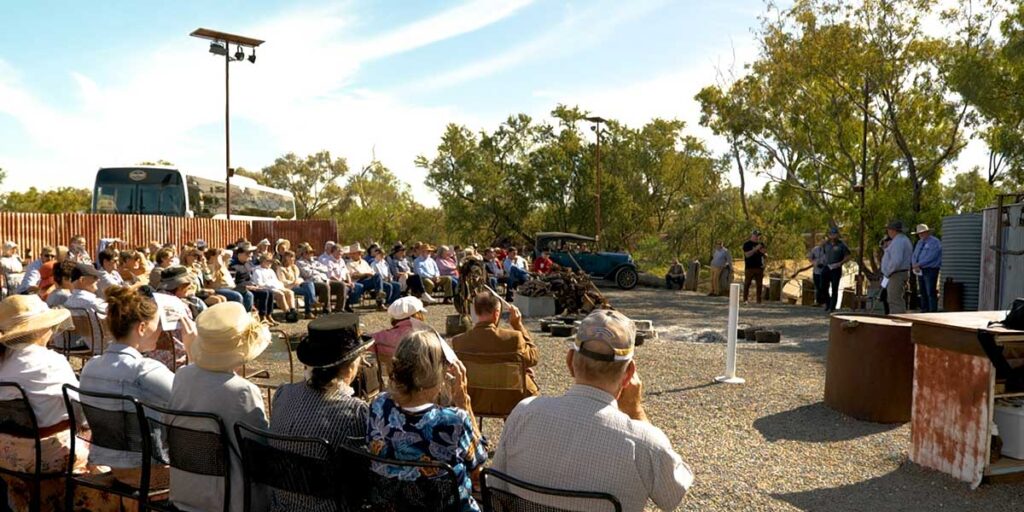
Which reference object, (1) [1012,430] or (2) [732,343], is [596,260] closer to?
(2) [732,343]

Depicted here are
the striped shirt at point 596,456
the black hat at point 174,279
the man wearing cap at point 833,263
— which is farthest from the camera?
the man wearing cap at point 833,263

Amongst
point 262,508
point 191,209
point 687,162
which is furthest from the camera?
point 687,162

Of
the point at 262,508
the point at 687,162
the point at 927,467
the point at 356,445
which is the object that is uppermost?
the point at 687,162

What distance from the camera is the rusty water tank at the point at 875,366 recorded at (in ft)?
19.2

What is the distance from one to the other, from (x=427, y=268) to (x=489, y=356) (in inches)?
465

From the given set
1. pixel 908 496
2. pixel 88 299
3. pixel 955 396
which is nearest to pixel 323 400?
pixel 908 496

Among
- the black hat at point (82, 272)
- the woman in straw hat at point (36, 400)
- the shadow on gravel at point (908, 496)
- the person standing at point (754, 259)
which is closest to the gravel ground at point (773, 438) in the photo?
the shadow on gravel at point (908, 496)

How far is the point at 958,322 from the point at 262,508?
3975 mm

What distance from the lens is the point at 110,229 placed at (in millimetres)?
20266

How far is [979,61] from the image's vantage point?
16.0 meters

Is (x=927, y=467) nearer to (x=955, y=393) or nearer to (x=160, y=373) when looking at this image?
(x=955, y=393)

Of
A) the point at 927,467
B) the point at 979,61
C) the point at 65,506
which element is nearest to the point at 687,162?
the point at 979,61

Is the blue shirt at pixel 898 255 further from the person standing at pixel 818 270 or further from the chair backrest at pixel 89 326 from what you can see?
the chair backrest at pixel 89 326

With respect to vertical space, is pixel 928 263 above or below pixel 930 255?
below
